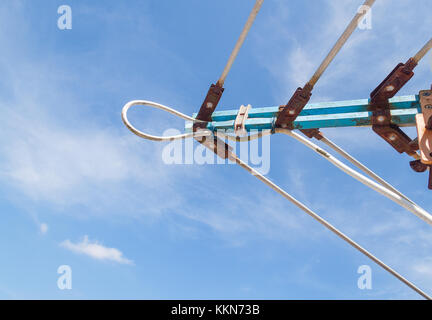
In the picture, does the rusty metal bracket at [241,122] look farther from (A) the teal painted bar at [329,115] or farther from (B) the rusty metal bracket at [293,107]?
(B) the rusty metal bracket at [293,107]

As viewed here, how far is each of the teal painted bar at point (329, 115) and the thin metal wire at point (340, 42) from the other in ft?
Result: 1.88

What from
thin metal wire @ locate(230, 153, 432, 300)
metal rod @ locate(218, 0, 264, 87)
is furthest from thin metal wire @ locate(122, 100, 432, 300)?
metal rod @ locate(218, 0, 264, 87)

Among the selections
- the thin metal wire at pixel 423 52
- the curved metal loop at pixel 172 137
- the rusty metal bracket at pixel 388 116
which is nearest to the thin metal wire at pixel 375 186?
the curved metal loop at pixel 172 137

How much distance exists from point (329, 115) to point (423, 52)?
1.34 metres

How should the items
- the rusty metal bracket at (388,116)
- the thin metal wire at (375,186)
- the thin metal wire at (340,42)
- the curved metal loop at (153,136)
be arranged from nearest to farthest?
the thin metal wire at (340,42) → the thin metal wire at (375,186) → the rusty metal bracket at (388,116) → the curved metal loop at (153,136)

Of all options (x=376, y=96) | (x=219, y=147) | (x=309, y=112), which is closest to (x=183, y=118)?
(x=219, y=147)

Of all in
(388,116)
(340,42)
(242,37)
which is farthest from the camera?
(388,116)

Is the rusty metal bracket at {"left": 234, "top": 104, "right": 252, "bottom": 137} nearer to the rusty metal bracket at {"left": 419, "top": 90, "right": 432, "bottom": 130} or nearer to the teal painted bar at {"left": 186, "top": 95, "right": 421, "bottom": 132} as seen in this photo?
the teal painted bar at {"left": 186, "top": 95, "right": 421, "bottom": 132}

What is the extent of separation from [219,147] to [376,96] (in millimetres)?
2293

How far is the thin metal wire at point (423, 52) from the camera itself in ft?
13.8

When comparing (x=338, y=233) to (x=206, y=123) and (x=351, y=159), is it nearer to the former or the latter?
(x=351, y=159)

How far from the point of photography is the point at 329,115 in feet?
16.5

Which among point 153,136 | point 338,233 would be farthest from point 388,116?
point 153,136
